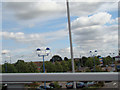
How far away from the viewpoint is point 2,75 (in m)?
1.24

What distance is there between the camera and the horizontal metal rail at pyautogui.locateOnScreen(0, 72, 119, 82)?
110 cm

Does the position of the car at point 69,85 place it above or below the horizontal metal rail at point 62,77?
below

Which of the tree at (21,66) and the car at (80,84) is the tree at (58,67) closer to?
the tree at (21,66)

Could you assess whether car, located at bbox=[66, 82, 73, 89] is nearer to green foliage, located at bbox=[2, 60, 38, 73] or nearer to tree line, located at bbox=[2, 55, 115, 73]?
tree line, located at bbox=[2, 55, 115, 73]

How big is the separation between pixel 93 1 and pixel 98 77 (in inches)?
67.6

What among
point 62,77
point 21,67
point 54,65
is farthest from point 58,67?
point 62,77

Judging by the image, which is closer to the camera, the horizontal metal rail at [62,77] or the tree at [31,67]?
the horizontal metal rail at [62,77]

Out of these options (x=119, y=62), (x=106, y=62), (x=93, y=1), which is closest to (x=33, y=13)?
(x=93, y=1)

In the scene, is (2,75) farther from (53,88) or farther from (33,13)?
(33,13)

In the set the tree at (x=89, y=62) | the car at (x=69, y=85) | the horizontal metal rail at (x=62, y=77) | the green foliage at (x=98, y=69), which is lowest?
the car at (x=69, y=85)

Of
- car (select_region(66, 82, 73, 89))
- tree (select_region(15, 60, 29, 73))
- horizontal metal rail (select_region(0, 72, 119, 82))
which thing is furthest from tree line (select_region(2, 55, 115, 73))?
horizontal metal rail (select_region(0, 72, 119, 82))

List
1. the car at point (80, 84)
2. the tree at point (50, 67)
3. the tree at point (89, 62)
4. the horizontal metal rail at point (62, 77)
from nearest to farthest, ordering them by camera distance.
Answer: the horizontal metal rail at point (62, 77), the car at point (80, 84), the tree at point (89, 62), the tree at point (50, 67)

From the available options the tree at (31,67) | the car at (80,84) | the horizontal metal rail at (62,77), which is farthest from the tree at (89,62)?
the horizontal metal rail at (62,77)

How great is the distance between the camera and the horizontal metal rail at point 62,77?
3.62ft
